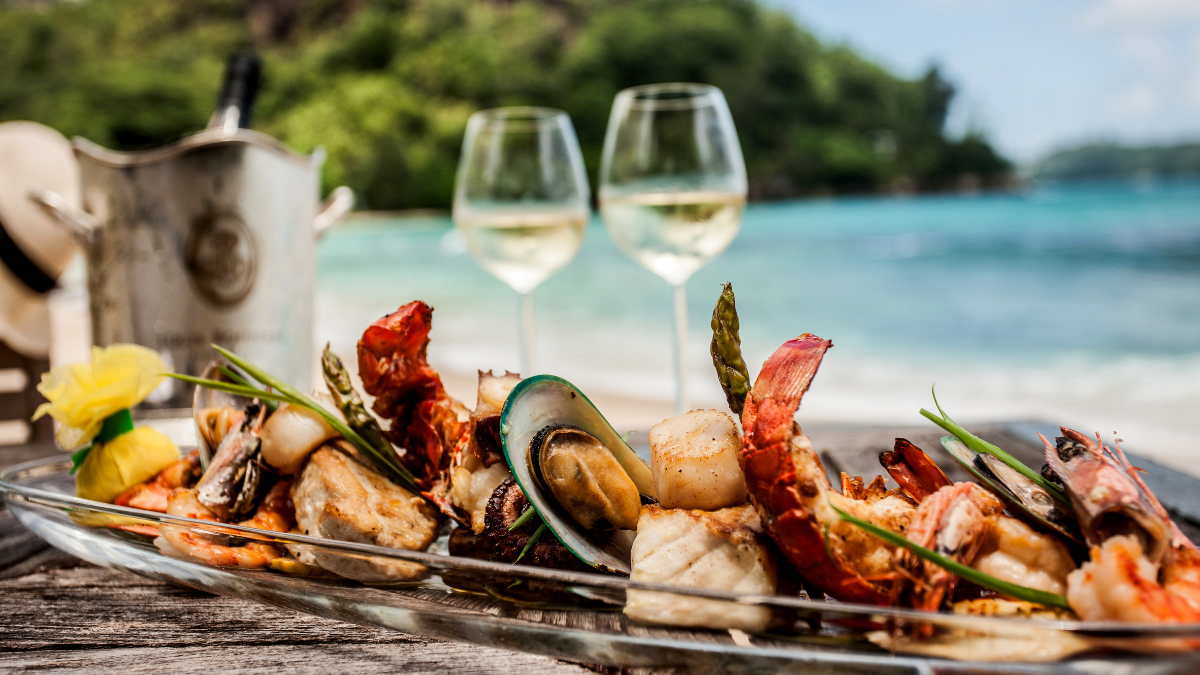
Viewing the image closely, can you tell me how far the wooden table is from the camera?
0.52 meters

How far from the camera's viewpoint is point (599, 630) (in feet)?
1.49

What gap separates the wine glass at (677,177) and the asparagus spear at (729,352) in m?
0.84

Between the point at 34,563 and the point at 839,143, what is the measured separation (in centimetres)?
2447

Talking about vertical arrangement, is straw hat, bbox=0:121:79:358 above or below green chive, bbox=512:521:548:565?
→ above

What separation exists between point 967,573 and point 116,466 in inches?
28.6

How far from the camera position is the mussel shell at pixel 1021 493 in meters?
0.50

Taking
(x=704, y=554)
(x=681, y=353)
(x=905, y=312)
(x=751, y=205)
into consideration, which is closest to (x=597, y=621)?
(x=704, y=554)

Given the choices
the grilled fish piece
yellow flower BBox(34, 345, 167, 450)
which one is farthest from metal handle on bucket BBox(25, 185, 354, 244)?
the grilled fish piece

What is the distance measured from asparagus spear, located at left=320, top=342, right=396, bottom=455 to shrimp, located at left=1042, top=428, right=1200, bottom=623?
1.78 feet

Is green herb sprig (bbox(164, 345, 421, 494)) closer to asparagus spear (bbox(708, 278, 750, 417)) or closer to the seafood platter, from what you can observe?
the seafood platter

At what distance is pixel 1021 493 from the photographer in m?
0.52

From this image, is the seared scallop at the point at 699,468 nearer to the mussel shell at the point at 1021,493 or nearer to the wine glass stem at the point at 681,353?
the mussel shell at the point at 1021,493

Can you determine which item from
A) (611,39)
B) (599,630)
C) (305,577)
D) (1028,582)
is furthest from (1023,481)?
(611,39)

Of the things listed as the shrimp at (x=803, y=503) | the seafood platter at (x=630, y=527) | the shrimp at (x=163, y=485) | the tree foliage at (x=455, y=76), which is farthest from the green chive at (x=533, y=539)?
the tree foliage at (x=455, y=76)
